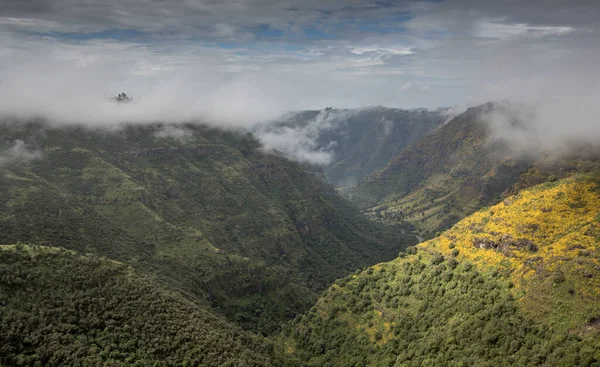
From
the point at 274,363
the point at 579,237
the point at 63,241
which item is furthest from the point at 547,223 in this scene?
the point at 63,241

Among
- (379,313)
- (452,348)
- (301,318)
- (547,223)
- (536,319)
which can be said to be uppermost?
(547,223)

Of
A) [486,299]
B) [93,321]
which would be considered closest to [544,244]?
[486,299]

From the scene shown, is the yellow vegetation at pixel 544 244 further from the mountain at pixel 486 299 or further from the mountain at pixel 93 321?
the mountain at pixel 93 321

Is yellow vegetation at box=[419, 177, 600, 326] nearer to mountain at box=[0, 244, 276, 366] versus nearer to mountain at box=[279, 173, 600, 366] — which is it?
mountain at box=[279, 173, 600, 366]

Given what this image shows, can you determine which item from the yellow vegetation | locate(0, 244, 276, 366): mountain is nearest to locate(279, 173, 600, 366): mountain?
the yellow vegetation

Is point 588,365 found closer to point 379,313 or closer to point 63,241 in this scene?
point 379,313

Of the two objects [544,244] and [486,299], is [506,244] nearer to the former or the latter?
[544,244]
